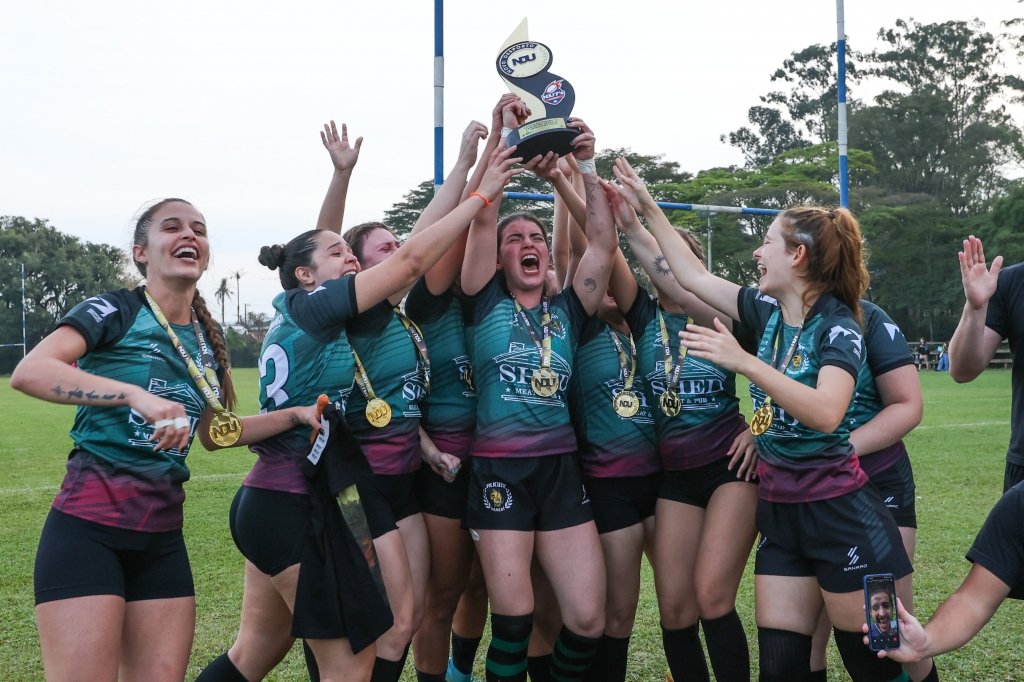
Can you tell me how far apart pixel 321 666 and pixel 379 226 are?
7.35ft

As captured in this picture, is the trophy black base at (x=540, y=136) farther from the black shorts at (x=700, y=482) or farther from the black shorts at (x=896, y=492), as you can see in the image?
the black shorts at (x=896, y=492)

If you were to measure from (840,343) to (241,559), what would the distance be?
5.86 metres

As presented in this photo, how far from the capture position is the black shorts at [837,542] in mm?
3422

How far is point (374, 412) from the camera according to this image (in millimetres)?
4027

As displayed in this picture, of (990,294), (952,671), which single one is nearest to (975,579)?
(990,294)

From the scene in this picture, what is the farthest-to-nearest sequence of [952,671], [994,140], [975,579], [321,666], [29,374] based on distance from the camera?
[994,140] → [952,671] → [321,666] → [975,579] → [29,374]

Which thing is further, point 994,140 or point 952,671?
point 994,140

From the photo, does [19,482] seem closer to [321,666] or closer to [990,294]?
[321,666]

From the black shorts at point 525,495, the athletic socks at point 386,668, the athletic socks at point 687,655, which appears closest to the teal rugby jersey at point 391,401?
the black shorts at point 525,495

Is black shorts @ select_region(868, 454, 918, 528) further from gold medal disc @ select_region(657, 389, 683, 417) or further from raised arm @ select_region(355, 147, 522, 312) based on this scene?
raised arm @ select_region(355, 147, 522, 312)

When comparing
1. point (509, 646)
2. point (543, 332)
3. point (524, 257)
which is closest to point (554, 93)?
point (524, 257)

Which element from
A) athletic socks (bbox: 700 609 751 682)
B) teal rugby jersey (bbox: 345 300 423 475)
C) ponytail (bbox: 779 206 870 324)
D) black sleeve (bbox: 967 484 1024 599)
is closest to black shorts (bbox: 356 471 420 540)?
teal rugby jersey (bbox: 345 300 423 475)

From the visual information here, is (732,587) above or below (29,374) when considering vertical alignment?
below

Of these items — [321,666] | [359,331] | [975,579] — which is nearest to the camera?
[975,579]
